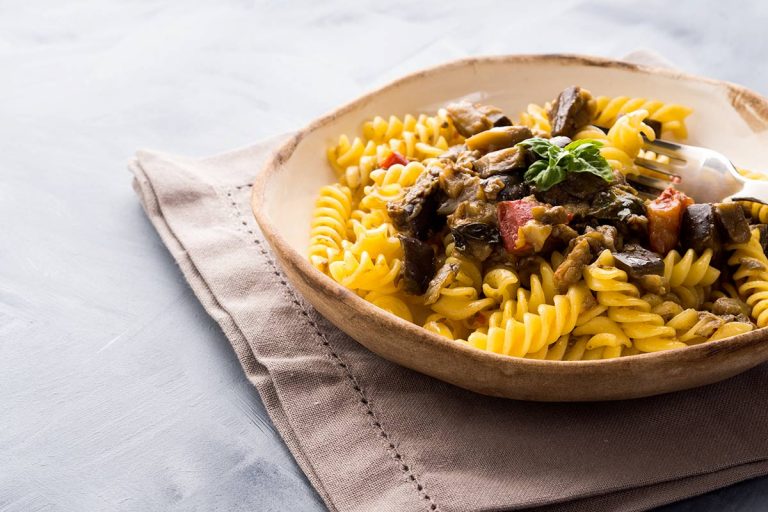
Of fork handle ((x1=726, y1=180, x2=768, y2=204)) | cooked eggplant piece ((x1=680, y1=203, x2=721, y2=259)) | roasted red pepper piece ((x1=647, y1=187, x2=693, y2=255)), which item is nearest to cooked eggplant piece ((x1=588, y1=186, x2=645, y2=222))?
roasted red pepper piece ((x1=647, y1=187, x2=693, y2=255))

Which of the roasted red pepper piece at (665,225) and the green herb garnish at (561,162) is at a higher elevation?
the green herb garnish at (561,162)

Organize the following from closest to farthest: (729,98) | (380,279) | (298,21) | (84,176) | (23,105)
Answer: (380,279)
(729,98)
(84,176)
(23,105)
(298,21)

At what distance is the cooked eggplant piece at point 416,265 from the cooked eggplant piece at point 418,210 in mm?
132

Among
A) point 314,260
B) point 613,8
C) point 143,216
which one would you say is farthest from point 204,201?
point 613,8

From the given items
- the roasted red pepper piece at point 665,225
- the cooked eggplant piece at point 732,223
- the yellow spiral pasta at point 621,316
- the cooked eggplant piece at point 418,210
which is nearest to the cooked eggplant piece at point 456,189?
the cooked eggplant piece at point 418,210

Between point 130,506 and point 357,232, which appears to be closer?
point 130,506

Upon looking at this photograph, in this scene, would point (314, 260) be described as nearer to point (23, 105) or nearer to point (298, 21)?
point (23, 105)

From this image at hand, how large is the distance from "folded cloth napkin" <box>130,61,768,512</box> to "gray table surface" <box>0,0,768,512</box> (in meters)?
0.13

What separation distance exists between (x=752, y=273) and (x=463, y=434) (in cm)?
140

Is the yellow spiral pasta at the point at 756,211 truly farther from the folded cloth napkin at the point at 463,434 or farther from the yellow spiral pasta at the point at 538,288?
the folded cloth napkin at the point at 463,434

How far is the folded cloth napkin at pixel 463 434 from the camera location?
3.57 meters

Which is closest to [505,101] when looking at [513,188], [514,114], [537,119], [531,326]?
[514,114]

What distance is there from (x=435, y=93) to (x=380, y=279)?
64.1 inches

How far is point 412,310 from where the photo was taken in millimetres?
4180
